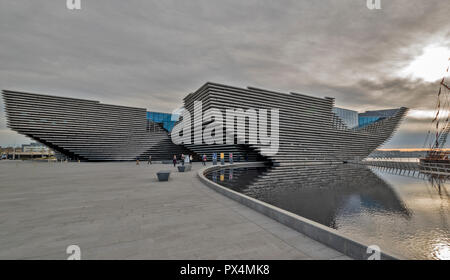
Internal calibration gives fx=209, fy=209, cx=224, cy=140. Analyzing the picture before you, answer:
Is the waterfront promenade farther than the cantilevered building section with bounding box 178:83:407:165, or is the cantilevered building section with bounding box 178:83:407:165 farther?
the cantilevered building section with bounding box 178:83:407:165

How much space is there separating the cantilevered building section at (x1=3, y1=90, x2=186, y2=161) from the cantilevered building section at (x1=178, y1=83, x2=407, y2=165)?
875 cm

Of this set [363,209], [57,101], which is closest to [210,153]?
[57,101]

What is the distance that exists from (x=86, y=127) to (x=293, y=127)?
34.5m

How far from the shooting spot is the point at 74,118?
33.4m

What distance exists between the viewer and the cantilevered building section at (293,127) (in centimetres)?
3078

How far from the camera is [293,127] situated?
36.0 meters

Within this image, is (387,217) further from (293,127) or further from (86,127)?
(86,127)

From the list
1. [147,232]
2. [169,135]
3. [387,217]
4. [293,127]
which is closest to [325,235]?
[147,232]

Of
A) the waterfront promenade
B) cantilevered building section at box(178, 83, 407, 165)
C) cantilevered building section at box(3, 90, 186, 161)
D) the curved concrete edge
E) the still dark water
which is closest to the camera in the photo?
the curved concrete edge

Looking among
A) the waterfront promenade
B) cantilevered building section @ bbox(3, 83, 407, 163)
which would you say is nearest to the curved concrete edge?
the waterfront promenade

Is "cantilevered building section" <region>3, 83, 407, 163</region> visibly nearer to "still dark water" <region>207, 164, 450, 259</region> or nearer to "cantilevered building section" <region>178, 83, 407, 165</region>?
"cantilevered building section" <region>178, 83, 407, 165</region>

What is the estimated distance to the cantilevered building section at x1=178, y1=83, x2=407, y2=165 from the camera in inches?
1212
